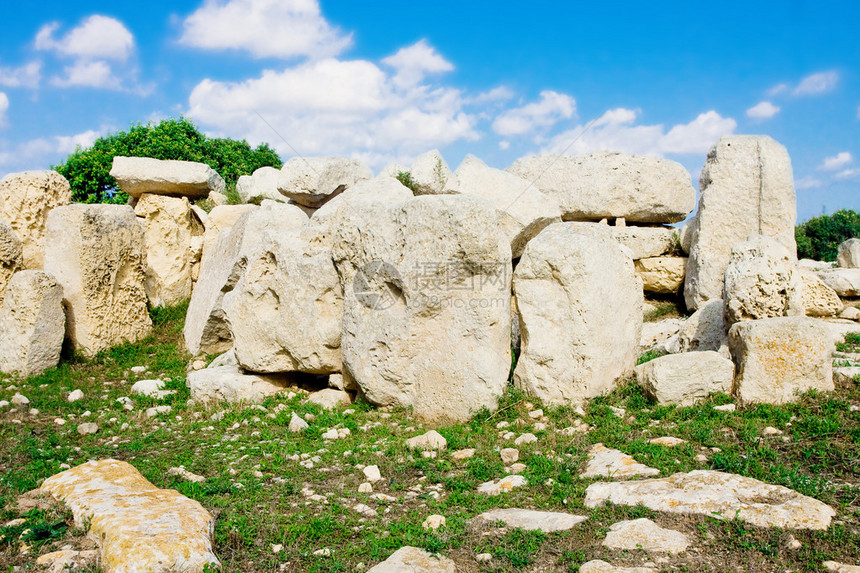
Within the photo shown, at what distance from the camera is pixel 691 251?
11375 mm

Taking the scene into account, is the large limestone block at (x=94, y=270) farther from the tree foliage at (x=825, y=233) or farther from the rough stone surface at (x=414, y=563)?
the tree foliage at (x=825, y=233)

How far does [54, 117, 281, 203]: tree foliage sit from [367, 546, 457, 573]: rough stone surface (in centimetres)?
1303

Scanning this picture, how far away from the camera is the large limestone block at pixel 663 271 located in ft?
39.2

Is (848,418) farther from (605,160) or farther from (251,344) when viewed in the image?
(605,160)

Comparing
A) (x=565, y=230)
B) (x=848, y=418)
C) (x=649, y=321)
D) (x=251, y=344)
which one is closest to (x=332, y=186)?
(x=251, y=344)

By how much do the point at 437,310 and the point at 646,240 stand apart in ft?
20.7

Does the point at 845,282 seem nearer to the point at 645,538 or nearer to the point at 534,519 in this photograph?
the point at 645,538

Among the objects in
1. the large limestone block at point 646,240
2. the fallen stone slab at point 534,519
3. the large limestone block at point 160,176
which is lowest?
the fallen stone slab at point 534,519

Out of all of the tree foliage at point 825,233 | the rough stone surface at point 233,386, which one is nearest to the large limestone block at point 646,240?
the rough stone surface at point 233,386

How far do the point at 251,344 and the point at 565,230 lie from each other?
3.94 m

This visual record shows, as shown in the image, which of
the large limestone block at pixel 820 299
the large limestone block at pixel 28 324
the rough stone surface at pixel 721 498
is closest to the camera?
the rough stone surface at pixel 721 498

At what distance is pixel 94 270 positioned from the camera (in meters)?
10.3

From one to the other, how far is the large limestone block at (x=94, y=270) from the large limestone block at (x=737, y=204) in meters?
9.38

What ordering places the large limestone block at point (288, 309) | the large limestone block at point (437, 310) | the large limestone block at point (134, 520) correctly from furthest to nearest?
the large limestone block at point (288, 309)
the large limestone block at point (437, 310)
the large limestone block at point (134, 520)
